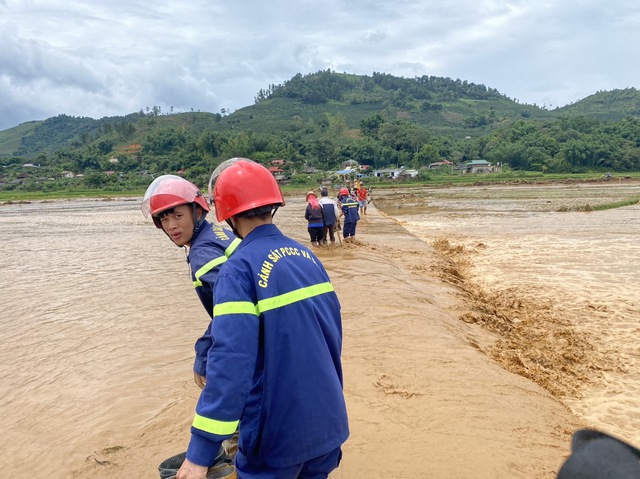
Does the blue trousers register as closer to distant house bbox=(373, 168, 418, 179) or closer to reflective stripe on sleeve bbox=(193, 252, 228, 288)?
reflective stripe on sleeve bbox=(193, 252, 228, 288)

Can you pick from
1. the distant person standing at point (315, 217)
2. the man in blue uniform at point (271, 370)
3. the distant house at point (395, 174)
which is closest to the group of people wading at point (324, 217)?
the distant person standing at point (315, 217)

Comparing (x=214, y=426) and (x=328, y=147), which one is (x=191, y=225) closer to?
(x=214, y=426)

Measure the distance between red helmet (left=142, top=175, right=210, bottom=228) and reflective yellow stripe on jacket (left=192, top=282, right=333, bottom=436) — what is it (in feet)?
3.80

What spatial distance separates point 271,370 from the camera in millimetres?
1883

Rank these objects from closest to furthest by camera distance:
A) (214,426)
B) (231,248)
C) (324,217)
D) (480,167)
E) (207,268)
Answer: (214,426)
(207,268)
(231,248)
(324,217)
(480,167)

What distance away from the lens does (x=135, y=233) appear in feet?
72.8

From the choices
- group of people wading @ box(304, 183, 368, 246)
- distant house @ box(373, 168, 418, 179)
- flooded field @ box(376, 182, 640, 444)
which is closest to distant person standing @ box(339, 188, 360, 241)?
group of people wading @ box(304, 183, 368, 246)

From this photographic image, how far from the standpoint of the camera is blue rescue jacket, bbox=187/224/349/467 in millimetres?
1784

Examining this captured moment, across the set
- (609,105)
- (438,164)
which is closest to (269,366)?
(438,164)

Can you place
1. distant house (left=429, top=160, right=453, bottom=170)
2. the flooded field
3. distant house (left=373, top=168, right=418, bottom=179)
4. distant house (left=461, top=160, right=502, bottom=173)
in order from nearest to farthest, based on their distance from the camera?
1. the flooded field
2. distant house (left=373, top=168, right=418, bottom=179)
3. distant house (left=461, top=160, right=502, bottom=173)
4. distant house (left=429, top=160, right=453, bottom=170)

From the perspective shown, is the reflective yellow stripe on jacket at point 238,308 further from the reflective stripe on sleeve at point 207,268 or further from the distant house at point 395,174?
the distant house at point 395,174

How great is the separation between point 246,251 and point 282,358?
437 millimetres

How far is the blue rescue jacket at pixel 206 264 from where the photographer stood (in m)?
2.52

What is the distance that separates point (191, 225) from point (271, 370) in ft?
4.22
